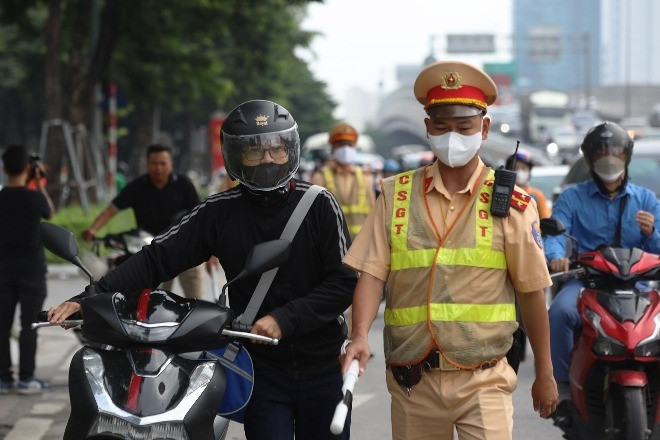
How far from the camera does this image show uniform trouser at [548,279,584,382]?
21.4 ft

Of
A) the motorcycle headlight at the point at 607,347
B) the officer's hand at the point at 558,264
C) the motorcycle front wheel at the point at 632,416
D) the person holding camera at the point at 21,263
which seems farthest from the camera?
the person holding camera at the point at 21,263

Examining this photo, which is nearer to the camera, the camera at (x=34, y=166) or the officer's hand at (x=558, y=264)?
the officer's hand at (x=558, y=264)

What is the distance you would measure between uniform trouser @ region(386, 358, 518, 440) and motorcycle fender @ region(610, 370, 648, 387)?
1.83 meters

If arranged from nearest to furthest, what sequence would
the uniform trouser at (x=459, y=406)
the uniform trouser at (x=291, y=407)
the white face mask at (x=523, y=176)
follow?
the uniform trouser at (x=459, y=406) < the uniform trouser at (x=291, y=407) < the white face mask at (x=523, y=176)

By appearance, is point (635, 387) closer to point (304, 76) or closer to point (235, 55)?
point (235, 55)

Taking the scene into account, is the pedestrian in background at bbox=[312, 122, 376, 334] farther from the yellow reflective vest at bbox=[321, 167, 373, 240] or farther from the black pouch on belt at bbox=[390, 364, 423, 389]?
the black pouch on belt at bbox=[390, 364, 423, 389]

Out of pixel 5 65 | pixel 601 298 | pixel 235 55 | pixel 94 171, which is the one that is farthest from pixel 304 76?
pixel 601 298

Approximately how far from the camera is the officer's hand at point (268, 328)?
4223 mm

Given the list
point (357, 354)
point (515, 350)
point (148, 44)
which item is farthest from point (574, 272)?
point (148, 44)

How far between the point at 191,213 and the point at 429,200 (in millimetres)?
889

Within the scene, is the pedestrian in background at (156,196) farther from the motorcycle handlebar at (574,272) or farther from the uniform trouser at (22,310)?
the motorcycle handlebar at (574,272)

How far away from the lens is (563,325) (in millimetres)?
6555

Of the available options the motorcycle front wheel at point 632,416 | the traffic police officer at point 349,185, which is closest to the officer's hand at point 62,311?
the motorcycle front wheel at point 632,416

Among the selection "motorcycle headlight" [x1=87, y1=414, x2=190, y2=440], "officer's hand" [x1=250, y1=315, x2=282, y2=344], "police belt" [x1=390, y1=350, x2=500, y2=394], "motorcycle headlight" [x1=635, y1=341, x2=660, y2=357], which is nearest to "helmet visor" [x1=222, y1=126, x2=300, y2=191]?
"officer's hand" [x1=250, y1=315, x2=282, y2=344]
